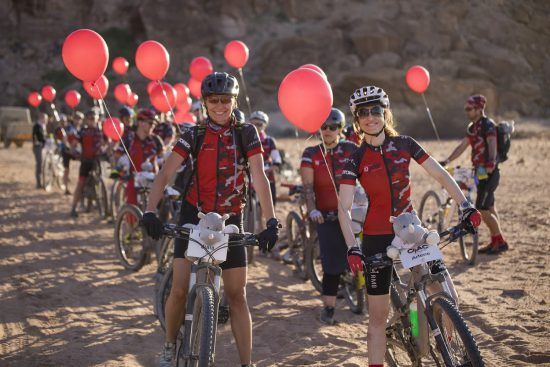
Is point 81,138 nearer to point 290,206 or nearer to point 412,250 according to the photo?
point 290,206

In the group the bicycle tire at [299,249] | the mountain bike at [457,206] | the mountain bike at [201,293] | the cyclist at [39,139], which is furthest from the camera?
the cyclist at [39,139]

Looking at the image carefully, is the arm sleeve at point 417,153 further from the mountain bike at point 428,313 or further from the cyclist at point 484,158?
the cyclist at point 484,158

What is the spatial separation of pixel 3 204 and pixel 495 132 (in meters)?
10.6

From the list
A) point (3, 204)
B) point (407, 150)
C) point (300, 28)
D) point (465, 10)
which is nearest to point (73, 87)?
point (300, 28)

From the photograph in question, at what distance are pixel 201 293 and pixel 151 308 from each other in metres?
3.29

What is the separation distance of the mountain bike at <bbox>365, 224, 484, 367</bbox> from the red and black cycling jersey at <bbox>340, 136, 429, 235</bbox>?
33cm

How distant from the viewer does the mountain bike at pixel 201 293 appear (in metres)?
4.12

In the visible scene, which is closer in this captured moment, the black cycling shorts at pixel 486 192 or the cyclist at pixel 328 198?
the cyclist at pixel 328 198

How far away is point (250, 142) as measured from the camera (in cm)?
478

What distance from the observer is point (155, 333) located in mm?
6543

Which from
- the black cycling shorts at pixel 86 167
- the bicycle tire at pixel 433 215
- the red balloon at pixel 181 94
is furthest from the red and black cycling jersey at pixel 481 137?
the red balloon at pixel 181 94

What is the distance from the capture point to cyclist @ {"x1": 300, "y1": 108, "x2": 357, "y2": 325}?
6.96 m

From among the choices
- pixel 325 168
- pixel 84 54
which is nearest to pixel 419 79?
pixel 325 168

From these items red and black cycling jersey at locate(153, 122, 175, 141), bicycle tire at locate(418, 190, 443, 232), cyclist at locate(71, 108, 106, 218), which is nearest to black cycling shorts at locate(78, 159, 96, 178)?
cyclist at locate(71, 108, 106, 218)
